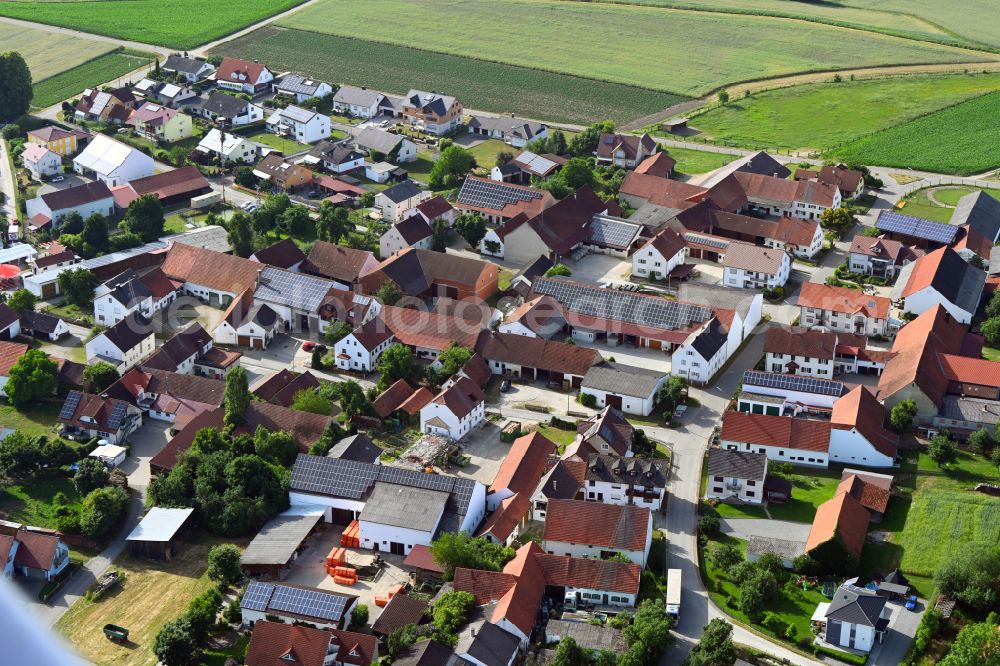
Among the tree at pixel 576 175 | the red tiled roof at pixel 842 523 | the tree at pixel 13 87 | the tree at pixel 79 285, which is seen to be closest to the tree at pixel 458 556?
the red tiled roof at pixel 842 523

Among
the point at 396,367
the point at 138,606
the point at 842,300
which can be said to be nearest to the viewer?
the point at 138,606

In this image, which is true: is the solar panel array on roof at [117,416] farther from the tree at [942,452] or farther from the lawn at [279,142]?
the lawn at [279,142]

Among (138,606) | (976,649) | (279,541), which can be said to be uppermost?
(976,649)

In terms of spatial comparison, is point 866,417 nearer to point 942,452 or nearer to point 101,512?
point 942,452

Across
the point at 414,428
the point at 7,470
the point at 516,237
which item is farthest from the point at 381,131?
the point at 7,470

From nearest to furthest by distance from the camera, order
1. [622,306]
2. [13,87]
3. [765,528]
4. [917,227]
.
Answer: [765,528] → [622,306] → [917,227] → [13,87]

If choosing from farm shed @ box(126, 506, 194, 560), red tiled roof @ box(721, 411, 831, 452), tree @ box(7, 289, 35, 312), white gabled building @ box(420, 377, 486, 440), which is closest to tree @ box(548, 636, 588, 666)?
white gabled building @ box(420, 377, 486, 440)

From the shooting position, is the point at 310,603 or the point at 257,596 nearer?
the point at 310,603

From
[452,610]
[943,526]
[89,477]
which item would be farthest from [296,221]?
[943,526]
